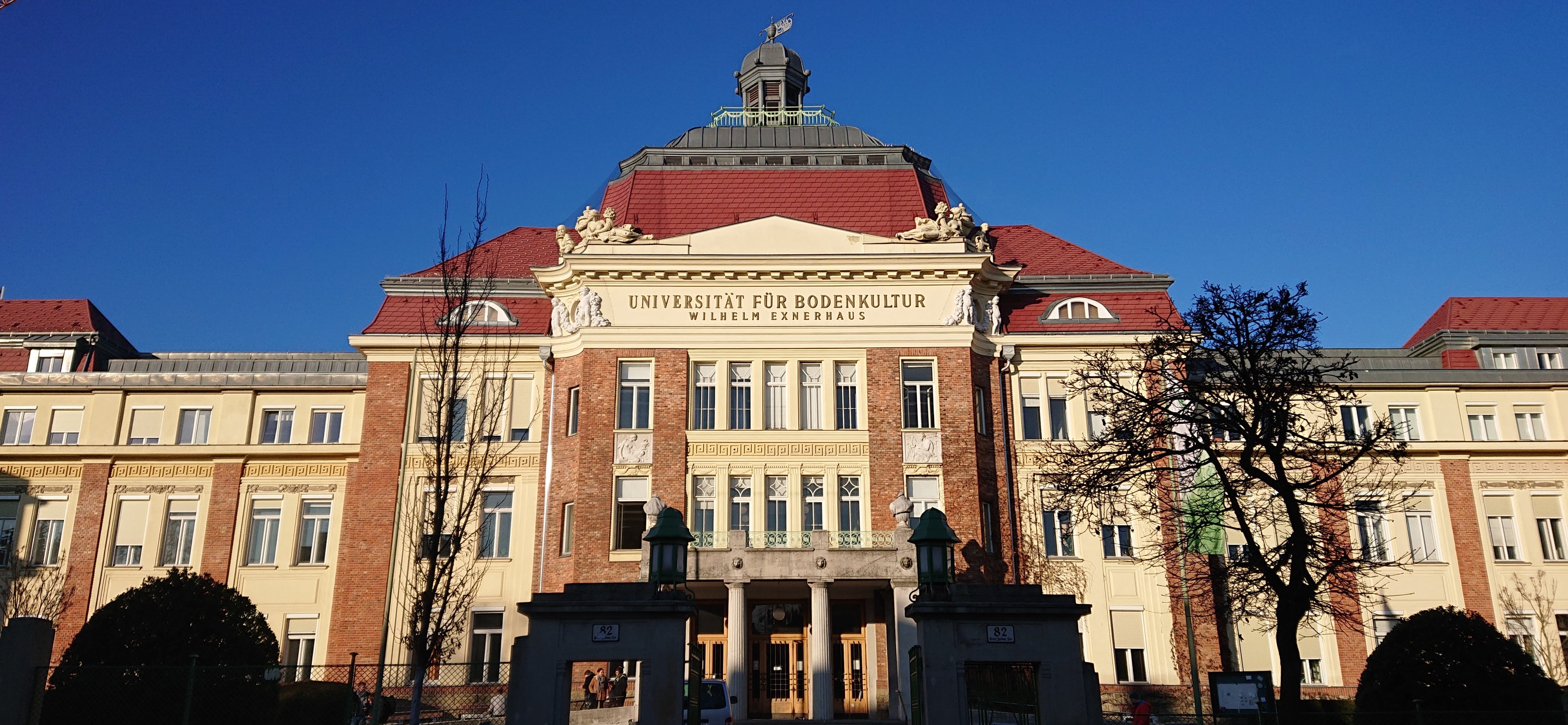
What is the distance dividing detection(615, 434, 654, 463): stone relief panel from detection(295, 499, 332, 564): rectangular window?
33.0 feet

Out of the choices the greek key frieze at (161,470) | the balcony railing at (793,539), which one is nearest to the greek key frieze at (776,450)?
the balcony railing at (793,539)

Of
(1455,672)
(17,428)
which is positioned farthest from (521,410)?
(1455,672)

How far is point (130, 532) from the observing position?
3694 centimetres

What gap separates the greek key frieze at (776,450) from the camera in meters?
33.3

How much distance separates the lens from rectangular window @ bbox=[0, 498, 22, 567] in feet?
120

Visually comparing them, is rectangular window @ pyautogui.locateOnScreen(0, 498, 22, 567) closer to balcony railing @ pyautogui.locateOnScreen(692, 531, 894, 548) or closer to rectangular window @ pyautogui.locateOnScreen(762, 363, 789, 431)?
balcony railing @ pyautogui.locateOnScreen(692, 531, 894, 548)

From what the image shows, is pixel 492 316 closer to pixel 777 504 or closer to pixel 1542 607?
pixel 777 504

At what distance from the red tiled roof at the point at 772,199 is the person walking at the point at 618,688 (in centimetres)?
1302

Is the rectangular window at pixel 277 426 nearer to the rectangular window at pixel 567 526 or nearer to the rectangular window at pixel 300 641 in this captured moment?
the rectangular window at pixel 300 641

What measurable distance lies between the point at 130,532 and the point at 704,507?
60.1 feet

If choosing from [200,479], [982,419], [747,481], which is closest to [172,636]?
[747,481]

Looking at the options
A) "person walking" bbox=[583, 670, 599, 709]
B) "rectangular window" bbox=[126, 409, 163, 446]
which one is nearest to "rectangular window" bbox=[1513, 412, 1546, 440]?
"person walking" bbox=[583, 670, 599, 709]

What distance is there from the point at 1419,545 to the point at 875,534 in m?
17.6

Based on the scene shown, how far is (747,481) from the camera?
3328 centimetres
